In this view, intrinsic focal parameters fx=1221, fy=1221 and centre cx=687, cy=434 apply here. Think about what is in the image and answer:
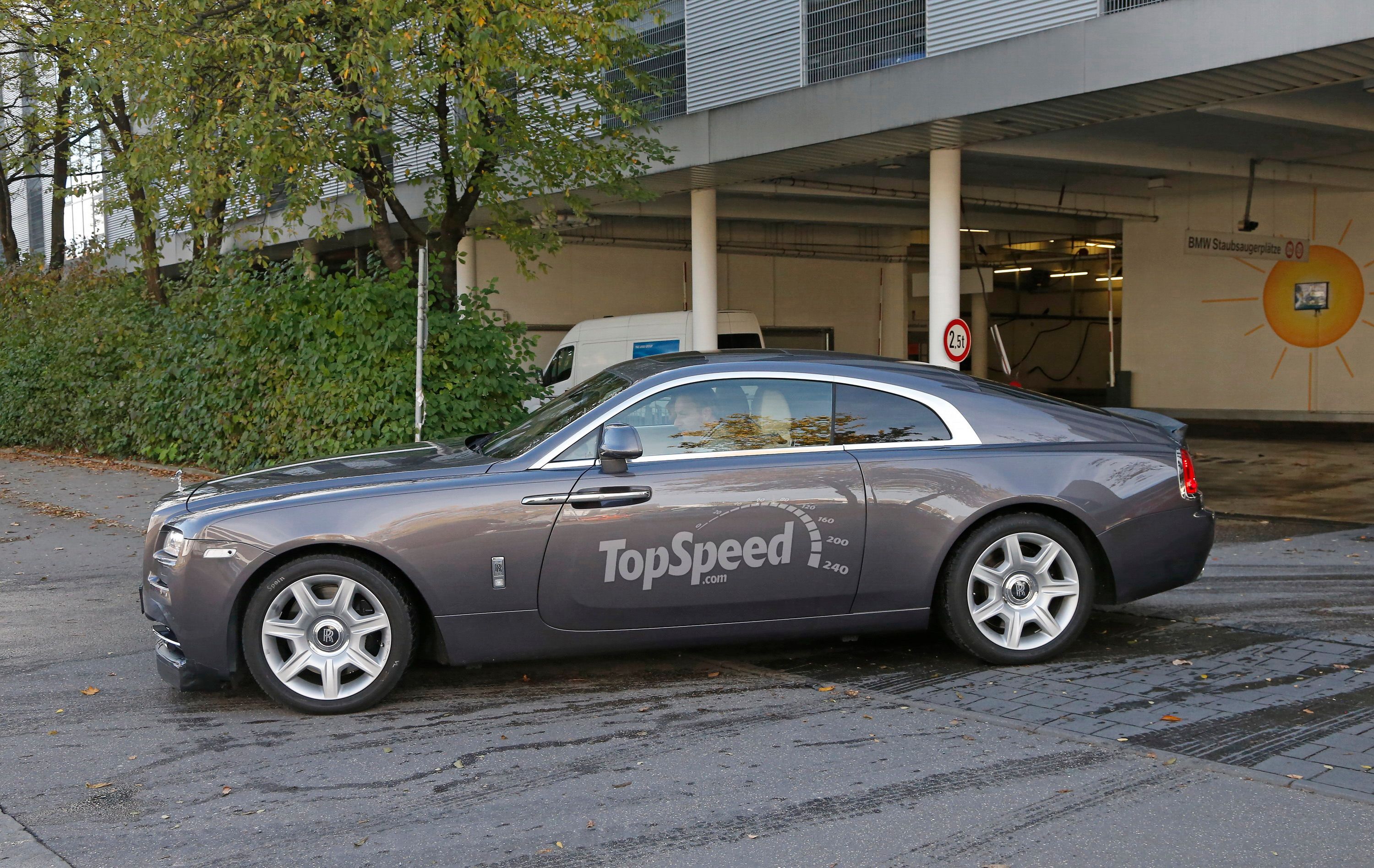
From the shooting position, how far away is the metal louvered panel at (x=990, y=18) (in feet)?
39.3

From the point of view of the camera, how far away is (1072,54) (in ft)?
38.1

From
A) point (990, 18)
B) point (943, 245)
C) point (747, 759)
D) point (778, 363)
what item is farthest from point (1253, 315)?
point (747, 759)

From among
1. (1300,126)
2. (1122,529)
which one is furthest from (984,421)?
(1300,126)

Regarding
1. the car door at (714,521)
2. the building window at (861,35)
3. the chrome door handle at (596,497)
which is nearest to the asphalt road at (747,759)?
the car door at (714,521)

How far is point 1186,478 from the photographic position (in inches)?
233

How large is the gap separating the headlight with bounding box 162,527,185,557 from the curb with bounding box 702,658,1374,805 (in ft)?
8.86

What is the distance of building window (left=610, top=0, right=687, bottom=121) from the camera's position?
1666cm

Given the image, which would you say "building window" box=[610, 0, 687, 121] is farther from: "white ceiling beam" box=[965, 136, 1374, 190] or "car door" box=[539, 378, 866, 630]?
"car door" box=[539, 378, 866, 630]

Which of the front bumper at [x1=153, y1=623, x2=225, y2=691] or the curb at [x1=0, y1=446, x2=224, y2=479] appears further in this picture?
the curb at [x1=0, y1=446, x2=224, y2=479]

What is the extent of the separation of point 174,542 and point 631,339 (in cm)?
1522

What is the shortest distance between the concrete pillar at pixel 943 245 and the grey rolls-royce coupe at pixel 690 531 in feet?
28.5

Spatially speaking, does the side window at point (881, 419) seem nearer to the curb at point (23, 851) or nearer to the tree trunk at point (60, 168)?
the curb at point (23, 851)

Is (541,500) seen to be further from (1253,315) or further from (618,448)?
(1253,315)

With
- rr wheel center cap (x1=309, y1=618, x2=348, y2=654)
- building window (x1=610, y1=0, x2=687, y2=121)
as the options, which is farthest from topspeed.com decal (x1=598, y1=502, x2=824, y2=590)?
building window (x1=610, y1=0, x2=687, y2=121)
